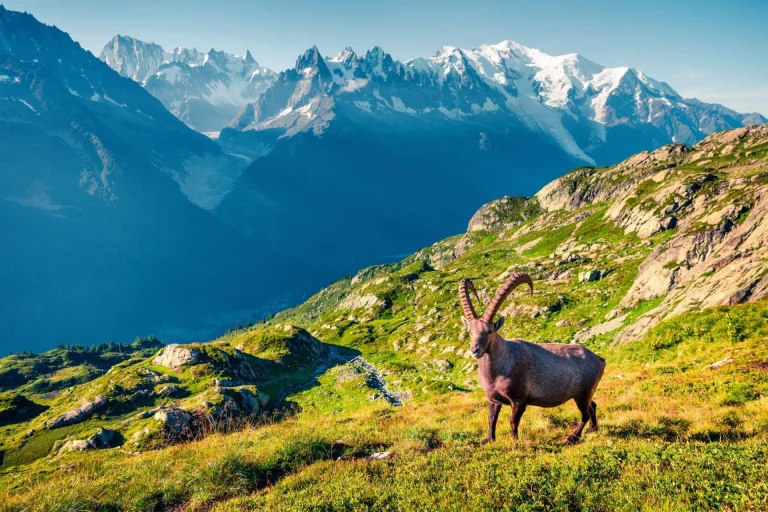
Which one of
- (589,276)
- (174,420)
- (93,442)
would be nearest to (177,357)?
(93,442)

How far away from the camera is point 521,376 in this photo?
43.1ft

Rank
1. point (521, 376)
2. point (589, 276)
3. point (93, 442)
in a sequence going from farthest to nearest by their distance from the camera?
1. point (589, 276)
2. point (93, 442)
3. point (521, 376)

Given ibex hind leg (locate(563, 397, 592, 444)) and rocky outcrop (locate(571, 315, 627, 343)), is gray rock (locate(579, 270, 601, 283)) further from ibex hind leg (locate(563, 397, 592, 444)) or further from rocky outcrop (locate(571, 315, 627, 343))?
ibex hind leg (locate(563, 397, 592, 444))

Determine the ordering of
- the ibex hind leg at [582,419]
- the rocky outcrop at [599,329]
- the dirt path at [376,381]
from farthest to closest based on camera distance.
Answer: the dirt path at [376,381], the rocky outcrop at [599,329], the ibex hind leg at [582,419]

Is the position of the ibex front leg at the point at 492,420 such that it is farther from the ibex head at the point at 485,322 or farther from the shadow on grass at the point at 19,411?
the shadow on grass at the point at 19,411

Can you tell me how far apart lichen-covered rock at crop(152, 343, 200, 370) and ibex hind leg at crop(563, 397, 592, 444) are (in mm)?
71940

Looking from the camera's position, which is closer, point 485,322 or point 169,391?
point 485,322

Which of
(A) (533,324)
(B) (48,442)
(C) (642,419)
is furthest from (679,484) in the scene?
(B) (48,442)

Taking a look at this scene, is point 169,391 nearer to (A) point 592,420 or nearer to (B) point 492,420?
(B) point 492,420

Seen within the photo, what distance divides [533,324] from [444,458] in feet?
185

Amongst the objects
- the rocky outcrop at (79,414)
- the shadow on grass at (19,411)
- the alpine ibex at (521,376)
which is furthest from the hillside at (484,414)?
the shadow on grass at (19,411)

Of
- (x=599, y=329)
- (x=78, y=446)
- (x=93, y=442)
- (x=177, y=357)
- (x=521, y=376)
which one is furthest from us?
(x=177, y=357)

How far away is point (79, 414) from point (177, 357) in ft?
55.2

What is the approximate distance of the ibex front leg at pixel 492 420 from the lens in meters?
13.0
